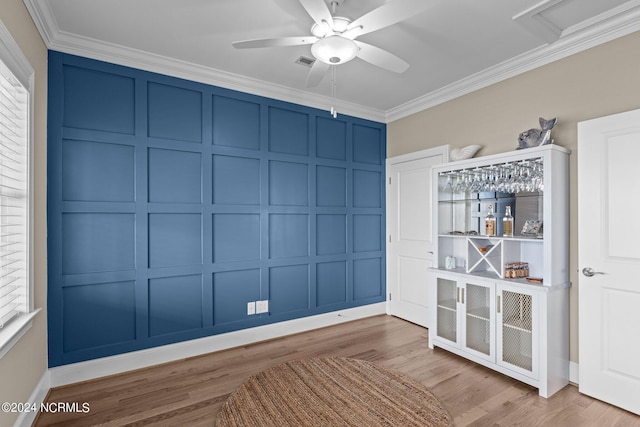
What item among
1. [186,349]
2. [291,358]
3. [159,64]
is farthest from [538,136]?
[186,349]

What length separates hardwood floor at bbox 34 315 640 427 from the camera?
2162 millimetres

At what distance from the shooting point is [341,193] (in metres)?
4.10

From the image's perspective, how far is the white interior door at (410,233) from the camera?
12.8 ft

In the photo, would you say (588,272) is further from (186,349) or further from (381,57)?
(186,349)

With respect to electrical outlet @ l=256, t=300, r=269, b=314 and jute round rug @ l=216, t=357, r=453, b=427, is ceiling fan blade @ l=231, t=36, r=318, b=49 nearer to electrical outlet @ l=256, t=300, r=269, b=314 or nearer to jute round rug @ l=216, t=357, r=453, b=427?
jute round rug @ l=216, t=357, r=453, b=427

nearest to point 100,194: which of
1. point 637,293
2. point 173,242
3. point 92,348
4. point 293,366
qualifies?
point 173,242

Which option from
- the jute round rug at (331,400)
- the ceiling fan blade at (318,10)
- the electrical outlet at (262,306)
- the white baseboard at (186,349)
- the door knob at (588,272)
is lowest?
the white baseboard at (186,349)

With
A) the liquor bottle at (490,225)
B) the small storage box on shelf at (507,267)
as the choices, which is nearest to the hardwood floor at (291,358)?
the small storage box on shelf at (507,267)

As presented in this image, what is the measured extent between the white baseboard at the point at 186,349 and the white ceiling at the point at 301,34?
2.54 meters

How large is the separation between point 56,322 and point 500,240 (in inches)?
147

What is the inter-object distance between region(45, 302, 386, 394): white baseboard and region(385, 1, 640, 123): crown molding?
110 inches

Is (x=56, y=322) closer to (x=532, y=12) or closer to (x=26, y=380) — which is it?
(x=26, y=380)

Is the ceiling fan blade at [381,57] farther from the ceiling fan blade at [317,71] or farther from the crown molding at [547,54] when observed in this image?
the crown molding at [547,54]

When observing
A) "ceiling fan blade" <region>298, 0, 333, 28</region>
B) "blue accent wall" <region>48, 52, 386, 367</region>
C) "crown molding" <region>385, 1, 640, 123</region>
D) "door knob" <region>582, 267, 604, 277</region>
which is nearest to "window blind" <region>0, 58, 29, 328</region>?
"blue accent wall" <region>48, 52, 386, 367</region>
